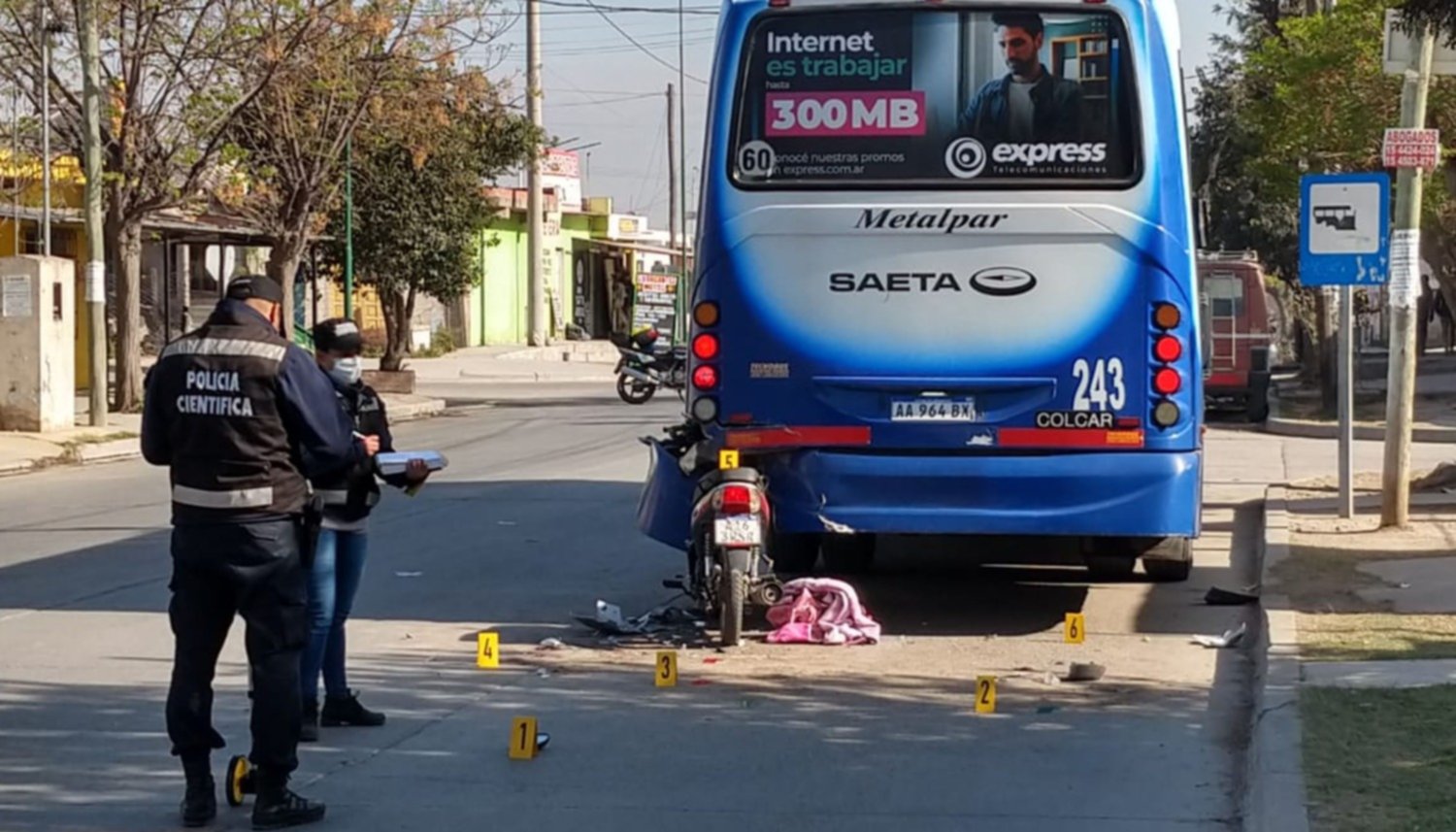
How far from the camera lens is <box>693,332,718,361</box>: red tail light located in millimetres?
10234

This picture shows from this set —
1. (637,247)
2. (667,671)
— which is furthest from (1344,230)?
(637,247)

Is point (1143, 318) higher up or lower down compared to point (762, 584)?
higher up

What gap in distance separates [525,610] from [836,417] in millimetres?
2526

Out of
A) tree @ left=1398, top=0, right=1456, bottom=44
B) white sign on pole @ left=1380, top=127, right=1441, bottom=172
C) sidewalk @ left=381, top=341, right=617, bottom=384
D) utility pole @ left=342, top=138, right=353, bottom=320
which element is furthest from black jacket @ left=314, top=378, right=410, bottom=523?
sidewalk @ left=381, top=341, right=617, bottom=384

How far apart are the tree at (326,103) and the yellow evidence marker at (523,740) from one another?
20483mm

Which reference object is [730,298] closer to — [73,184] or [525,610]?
[525,610]

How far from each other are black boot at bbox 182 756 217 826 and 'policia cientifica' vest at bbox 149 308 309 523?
2.76 ft

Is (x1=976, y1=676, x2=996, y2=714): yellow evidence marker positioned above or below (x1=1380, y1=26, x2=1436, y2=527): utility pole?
below

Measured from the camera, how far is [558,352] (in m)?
51.2

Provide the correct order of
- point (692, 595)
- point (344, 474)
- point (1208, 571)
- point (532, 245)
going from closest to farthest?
point (344, 474) → point (692, 595) → point (1208, 571) → point (532, 245)

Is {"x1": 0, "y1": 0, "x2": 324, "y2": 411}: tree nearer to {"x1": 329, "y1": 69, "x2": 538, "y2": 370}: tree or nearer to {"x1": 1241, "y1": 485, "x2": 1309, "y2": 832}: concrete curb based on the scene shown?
{"x1": 329, "y1": 69, "x2": 538, "y2": 370}: tree

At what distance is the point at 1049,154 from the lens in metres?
10.1

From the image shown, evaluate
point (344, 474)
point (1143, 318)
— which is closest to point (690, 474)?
point (1143, 318)

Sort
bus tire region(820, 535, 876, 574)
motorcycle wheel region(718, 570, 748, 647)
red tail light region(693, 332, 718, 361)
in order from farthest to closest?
1. bus tire region(820, 535, 876, 574)
2. red tail light region(693, 332, 718, 361)
3. motorcycle wheel region(718, 570, 748, 647)
